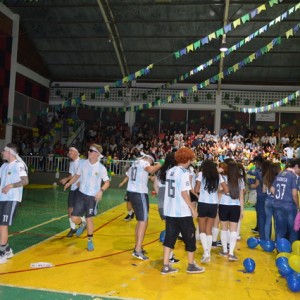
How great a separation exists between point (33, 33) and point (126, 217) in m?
15.5

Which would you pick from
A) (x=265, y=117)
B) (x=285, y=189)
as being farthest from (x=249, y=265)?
(x=265, y=117)

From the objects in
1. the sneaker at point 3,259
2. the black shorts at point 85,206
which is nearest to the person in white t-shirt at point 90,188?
the black shorts at point 85,206

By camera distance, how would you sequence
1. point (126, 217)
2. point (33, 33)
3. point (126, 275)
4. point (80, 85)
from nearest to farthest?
point (126, 275) → point (126, 217) → point (33, 33) → point (80, 85)

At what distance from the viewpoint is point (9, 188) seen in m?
5.32

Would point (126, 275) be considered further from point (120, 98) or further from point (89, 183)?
point (120, 98)

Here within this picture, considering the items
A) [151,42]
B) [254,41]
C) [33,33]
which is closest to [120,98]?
[151,42]

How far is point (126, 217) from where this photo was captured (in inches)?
385

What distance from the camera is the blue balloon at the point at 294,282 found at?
184 inches

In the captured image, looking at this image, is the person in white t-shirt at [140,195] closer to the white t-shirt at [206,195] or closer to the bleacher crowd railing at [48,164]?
the white t-shirt at [206,195]

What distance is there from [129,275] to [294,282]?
2188 millimetres

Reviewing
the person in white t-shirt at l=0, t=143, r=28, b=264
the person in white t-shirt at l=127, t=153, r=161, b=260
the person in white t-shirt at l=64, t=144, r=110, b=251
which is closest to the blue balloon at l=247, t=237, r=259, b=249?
the person in white t-shirt at l=127, t=153, r=161, b=260

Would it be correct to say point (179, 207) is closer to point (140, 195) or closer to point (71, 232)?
point (140, 195)

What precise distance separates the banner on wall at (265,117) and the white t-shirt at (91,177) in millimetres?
19759

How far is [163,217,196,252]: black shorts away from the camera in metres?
5.17
